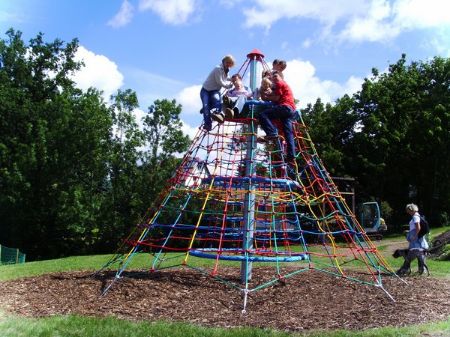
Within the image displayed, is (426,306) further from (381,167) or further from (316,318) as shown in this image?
(381,167)

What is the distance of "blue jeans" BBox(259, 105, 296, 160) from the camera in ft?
28.3

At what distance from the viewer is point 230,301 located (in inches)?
282

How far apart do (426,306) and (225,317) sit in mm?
2706

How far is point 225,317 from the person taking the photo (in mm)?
6234

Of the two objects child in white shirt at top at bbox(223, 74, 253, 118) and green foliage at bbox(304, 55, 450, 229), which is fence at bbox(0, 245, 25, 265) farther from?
green foliage at bbox(304, 55, 450, 229)

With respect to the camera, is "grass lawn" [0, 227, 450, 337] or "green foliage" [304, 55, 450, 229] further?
"green foliage" [304, 55, 450, 229]

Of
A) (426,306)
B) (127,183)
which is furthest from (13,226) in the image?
(426,306)

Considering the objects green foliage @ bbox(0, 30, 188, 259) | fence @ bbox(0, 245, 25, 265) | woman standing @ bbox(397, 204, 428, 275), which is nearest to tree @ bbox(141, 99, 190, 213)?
green foliage @ bbox(0, 30, 188, 259)

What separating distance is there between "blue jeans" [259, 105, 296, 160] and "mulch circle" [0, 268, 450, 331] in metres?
2.33

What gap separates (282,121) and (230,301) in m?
3.24

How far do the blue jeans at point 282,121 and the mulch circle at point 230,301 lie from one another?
2.33m

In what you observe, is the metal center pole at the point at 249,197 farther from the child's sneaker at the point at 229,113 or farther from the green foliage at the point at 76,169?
the green foliage at the point at 76,169

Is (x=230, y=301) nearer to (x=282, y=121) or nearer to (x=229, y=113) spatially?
(x=229, y=113)

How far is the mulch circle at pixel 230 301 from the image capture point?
6.10 metres
